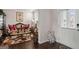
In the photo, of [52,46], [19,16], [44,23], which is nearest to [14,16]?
[19,16]

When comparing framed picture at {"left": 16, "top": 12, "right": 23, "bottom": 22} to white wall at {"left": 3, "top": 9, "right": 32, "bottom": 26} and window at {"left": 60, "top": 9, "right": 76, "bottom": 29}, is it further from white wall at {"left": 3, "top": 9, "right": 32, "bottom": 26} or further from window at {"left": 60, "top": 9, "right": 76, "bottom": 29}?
window at {"left": 60, "top": 9, "right": 76, "bottom": 29}

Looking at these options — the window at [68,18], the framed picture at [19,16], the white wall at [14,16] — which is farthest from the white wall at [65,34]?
the framed picture at [19,16]

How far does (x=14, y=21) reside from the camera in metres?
2.16

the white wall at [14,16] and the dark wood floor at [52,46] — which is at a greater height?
the white wall at [14,16]

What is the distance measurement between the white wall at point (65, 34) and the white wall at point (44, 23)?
0.08 m

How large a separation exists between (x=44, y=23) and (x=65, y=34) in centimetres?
34

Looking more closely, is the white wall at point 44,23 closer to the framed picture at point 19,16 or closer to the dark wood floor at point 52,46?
the dark wood floor at point 52,46

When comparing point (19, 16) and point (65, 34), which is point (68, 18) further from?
point (19, 16)

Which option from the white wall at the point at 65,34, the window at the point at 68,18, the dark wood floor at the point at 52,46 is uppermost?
the window at the point at 68,18

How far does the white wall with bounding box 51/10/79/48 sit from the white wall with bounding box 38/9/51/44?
76 mm

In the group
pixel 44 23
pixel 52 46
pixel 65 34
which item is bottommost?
pixel 52 46

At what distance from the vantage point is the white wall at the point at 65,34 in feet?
7.11

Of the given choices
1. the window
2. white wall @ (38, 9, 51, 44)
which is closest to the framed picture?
white wall @ (38, 9, 51, 44)

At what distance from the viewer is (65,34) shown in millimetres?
2170
